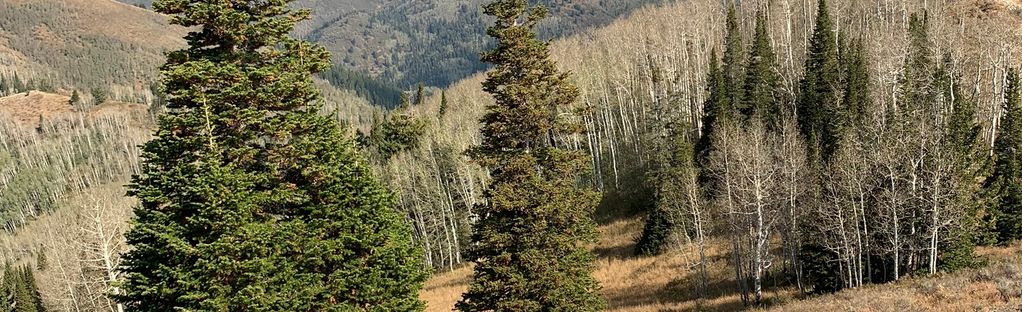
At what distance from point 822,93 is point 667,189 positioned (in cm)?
1750

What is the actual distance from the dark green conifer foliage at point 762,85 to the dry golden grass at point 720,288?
13904mm

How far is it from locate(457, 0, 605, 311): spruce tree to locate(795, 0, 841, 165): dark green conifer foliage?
103ft

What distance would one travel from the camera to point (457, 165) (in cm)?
6875

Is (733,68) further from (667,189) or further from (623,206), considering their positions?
(667,189)

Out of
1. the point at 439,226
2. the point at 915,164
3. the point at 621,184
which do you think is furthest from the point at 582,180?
the point at 915,164

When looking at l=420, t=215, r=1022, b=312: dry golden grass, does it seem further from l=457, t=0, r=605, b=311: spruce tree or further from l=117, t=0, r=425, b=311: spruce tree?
l=457, t=0, r=605, b=311: spruce tree

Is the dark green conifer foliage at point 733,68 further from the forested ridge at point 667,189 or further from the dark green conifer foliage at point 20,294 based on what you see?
the dark green conifer foliage at point 20,294

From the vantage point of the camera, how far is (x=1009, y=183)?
34906 mm

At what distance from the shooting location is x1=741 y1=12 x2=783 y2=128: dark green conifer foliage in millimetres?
54719

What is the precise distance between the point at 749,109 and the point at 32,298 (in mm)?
75380

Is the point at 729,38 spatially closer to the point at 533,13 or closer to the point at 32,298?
the point at 533,13

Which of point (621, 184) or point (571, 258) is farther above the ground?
point (571, 258)

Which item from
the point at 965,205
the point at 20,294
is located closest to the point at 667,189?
the point at 965,205

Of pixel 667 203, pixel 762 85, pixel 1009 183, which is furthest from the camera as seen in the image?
pixel 762 85
